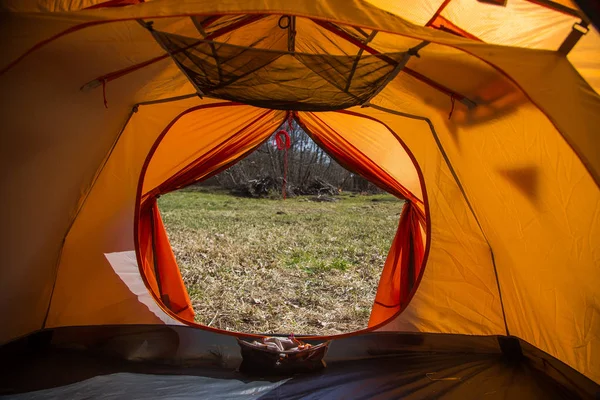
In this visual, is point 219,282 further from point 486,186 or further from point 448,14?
point 448,14

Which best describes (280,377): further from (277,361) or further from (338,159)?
(338,159)

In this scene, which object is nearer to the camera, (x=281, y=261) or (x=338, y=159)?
(x=338, y=159)

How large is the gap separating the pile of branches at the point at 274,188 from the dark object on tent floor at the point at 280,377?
27.4 feet

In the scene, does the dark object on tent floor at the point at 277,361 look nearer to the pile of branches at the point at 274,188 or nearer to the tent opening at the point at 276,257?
the tent opening at the point at 276,257

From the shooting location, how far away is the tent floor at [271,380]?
2.34 metres

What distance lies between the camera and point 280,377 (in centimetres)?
258

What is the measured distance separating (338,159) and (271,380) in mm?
1740

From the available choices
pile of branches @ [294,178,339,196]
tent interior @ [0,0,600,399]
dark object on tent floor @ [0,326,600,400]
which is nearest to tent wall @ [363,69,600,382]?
tent interior @ [0,0,600,399]

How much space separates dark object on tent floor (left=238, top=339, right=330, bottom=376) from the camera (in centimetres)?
265

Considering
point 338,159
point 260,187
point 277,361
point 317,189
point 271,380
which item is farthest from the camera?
point 317,189

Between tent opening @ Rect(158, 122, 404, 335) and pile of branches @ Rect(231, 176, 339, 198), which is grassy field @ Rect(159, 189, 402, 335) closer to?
tent opening @ Rect(158, 122, 404, 335)

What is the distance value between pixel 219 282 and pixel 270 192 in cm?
657

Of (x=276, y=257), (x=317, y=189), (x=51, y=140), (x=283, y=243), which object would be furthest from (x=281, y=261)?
(x=317, y=189)

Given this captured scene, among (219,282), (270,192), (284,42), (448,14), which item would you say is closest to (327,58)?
(448,14)
